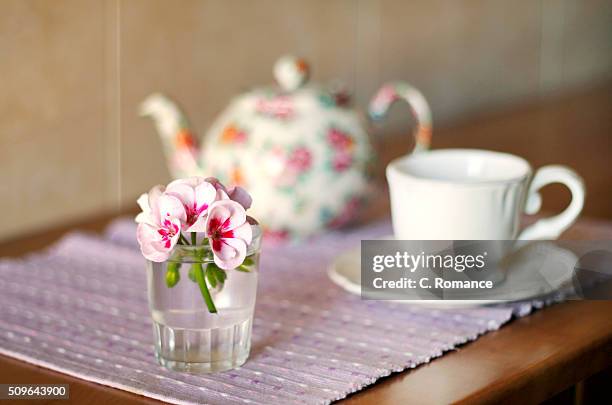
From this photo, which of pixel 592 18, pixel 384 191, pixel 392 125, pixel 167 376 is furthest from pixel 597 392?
pixel 592 18

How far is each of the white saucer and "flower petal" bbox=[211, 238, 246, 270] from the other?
184mm

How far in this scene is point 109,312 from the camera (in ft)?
2.51

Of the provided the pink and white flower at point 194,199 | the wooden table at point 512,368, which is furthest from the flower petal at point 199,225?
the wooden table at point 512,368

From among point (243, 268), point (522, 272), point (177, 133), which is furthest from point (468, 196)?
point (177, 133)

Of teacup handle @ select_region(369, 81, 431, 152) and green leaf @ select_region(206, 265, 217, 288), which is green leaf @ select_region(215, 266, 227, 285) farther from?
teacup handle @ select_region(369, 81, 431, 152)

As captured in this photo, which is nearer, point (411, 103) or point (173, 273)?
point (173, 273)

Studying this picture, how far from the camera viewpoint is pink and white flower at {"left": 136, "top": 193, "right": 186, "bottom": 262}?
0.61m

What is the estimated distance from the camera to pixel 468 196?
0.76 m

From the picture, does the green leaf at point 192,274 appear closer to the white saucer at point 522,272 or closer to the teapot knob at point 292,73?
the white saucer at point 522,272

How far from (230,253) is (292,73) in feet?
1.19

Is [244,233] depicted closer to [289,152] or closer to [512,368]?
[512,368]

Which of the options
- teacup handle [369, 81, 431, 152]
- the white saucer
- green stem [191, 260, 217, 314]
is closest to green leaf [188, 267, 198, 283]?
green stem [191, 260, 217, 314]

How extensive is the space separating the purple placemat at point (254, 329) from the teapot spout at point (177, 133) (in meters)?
0.09

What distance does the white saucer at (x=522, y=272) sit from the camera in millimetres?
763
